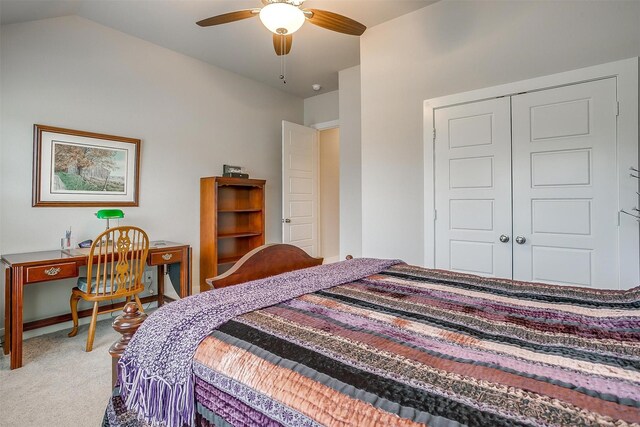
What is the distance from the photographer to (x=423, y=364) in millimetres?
754

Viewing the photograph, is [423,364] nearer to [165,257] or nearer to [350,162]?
[165,257]

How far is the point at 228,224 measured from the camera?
4.41 m

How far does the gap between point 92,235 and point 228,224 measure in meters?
1.58

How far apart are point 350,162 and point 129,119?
8.32ft

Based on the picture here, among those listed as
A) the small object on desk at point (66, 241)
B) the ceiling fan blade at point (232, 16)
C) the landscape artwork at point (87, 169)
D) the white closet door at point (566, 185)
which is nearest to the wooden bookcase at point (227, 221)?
the landscape artwork at point (87, 169)

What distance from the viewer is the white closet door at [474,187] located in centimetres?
263

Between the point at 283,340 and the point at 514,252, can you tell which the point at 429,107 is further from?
the point at 283,340

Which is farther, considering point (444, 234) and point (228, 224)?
point (228, 224)

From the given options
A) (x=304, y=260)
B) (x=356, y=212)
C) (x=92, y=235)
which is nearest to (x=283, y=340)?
(x=304, y=260)

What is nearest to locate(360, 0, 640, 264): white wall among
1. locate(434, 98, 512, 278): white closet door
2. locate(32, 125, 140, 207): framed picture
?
locate(434, 98, 512, 278): white closet door

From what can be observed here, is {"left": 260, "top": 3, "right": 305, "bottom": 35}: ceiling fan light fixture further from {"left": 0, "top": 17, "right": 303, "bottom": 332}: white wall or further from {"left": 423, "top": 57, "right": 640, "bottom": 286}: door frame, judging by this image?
{"left": 0, "top": 17, "right": 303, "bottom": 332}: white wall

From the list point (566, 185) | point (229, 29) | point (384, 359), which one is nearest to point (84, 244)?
point (229, 29)

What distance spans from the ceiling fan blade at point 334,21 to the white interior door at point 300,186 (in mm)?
2260

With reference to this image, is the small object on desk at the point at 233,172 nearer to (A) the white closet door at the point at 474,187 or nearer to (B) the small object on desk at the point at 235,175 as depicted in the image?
(B) the small object on desk at the point at 235,175
